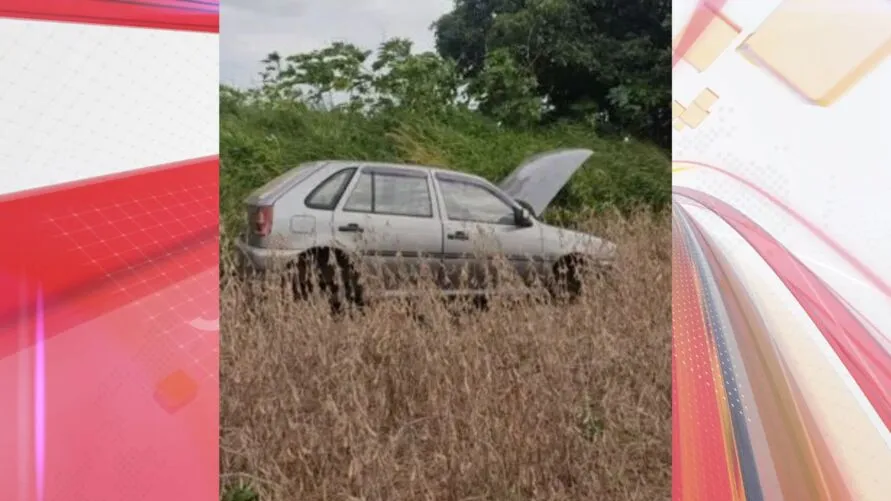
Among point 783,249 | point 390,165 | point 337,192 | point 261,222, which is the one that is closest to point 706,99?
point 783,249

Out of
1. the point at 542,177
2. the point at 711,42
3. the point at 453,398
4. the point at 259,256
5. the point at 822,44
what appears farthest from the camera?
the point at 542,177

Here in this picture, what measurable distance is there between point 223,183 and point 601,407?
1.65 metres

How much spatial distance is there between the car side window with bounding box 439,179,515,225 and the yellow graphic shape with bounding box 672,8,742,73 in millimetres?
870

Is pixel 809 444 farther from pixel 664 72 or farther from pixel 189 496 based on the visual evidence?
pixel 189 496

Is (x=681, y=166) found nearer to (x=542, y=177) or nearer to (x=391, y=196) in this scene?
(x=542, y=177)

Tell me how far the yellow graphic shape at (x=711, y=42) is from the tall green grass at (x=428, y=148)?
541 millimetres

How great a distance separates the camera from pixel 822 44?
2766mm

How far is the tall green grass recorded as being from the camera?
3211 mm

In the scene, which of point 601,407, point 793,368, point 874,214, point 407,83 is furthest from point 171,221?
point 874,214

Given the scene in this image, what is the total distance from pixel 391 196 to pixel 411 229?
14 cm

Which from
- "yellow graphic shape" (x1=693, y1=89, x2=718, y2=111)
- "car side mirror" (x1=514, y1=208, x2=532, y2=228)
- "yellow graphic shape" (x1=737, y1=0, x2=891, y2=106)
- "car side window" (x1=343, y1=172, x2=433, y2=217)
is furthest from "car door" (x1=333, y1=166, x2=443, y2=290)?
"yellow graphic shape" (x1=737, y1=0, x2=891, y2=106)

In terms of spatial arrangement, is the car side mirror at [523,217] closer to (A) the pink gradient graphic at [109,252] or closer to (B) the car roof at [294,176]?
(B) the car roof at [294,176]

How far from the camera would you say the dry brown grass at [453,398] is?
3.13 meters

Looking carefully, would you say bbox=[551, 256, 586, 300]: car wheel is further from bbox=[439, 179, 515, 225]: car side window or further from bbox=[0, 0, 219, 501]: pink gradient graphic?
bbox=[0, 0, 219, 501]: pink gradient graphic
